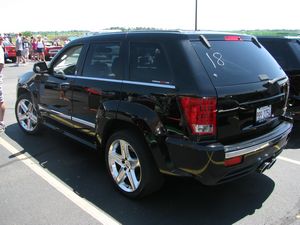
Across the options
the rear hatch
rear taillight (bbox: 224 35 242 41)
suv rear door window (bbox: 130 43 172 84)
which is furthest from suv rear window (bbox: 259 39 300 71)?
suv rear door window (bbox: 130 43 172 84)

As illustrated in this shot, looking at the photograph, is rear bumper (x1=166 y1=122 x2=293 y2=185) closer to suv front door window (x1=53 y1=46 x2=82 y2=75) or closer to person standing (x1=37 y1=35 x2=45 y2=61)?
suv front door window (x1=53 y1=46 x2=82 y2=75)

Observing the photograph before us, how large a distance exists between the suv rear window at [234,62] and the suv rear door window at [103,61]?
109cm

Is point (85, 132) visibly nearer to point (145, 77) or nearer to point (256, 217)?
point (145, 77)

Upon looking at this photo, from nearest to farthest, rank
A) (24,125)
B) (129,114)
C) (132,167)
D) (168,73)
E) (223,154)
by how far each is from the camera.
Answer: (223,154)
(168,73)
(129,114)
(132,167)
(24,125)

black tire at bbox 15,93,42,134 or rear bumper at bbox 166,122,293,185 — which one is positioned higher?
rear bumper at bbox 166,122,293,185

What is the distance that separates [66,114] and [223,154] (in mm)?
2702

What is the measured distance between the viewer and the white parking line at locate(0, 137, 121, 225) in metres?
3.74

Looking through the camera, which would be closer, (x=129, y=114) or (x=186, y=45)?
(x=186, y=45)

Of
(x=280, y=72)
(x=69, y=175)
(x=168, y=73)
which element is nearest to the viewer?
(x=168, y=73)

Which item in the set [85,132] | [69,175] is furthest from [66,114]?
[69,175]

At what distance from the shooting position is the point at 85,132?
4852mm

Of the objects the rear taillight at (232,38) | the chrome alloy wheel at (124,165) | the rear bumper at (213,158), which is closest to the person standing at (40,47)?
the chrome alloy wheel at (124,165)

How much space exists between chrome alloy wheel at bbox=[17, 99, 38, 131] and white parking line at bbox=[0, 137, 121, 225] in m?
0.85

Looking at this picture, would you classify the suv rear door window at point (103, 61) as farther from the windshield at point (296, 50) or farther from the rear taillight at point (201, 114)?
the windshield at point (296, 50)
